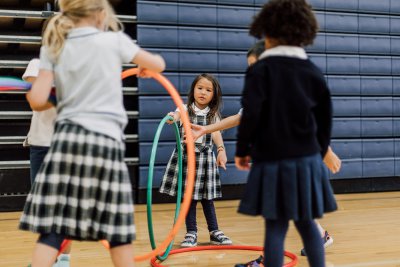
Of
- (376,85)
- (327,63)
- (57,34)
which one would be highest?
(327,63)

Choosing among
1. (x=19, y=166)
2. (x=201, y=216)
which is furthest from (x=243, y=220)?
(x=19, y=166)

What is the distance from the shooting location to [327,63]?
244 inches

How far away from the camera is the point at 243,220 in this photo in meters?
4.45

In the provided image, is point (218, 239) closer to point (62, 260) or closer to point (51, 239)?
point (62, 260)

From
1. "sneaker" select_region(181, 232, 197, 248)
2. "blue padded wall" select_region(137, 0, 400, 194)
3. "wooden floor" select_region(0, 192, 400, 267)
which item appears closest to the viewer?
"wooden floor" select_region(0, 192, 400, 267)

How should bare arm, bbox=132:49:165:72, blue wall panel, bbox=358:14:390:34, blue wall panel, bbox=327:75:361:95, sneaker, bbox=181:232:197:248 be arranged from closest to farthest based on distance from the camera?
bare arm, bbox=132:49:165:72 → sneaker, bbox=181:232:197:248 → blue wall panel, bbox=327:75:361:95 → blue wall panel, bbox=358:14:390:34

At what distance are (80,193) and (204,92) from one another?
183 centimetres

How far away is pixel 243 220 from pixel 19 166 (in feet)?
6.92

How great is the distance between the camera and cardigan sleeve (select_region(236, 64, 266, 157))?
1.92 meters

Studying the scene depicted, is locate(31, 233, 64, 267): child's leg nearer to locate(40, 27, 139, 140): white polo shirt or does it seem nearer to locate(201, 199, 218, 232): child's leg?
locate(40, 27, 139, 140): white polo shirt

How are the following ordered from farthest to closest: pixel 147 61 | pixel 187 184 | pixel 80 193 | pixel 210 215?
pixel 210 215
pixel 187 184
pixel 147 61
pixel 80 193

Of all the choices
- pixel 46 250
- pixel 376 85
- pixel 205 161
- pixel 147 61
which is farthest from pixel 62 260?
pixel 376 85

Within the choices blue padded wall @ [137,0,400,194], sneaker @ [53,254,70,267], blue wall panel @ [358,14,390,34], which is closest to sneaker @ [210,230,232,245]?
sneaker @ [53,254,70,267]

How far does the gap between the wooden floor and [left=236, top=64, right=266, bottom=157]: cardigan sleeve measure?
123 centimetres
